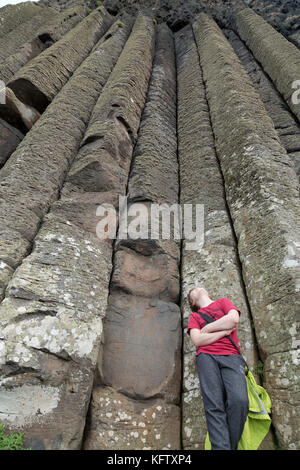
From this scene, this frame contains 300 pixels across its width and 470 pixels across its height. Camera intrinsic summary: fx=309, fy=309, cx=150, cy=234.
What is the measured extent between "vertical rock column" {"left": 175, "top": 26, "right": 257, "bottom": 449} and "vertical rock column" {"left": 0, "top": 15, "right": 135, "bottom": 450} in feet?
4.20

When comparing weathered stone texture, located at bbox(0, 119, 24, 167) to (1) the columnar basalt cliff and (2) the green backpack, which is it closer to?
(1) the columnar basalt cliff

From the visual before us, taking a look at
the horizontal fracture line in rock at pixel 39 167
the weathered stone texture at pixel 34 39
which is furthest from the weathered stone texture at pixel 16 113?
the weathered stone texture at pixel 34 39

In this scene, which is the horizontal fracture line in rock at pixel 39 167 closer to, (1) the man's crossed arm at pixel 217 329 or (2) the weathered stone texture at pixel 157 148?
(2) the weathered stone texture at pixel 157 148

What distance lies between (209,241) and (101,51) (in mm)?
8584

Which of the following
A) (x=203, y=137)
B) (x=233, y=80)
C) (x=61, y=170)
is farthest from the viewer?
(x=233, y=80)

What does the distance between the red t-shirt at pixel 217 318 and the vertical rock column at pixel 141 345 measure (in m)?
0.86

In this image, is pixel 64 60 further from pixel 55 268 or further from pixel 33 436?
pixel 33 436

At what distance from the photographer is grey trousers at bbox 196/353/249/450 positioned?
301cm

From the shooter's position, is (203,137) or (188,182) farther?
(203,137)

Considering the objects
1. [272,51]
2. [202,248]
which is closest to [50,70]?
[202,248]

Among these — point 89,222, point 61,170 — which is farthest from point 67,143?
point 89,222

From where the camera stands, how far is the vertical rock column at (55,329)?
3.34 metres

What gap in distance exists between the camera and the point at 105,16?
1459cm

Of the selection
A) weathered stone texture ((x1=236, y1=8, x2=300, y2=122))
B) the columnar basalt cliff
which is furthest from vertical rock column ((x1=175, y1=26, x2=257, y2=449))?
weathered stone texture ((x1=236, y1=8, x2=300, y2=122))
